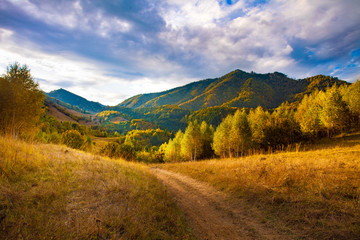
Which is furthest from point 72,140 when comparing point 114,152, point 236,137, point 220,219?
point 236,137

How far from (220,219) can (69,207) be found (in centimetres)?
539

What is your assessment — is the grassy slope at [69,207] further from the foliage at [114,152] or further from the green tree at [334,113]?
the green tree at [334,113]

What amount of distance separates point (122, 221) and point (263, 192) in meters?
6.50

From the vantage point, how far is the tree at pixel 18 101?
11.1m

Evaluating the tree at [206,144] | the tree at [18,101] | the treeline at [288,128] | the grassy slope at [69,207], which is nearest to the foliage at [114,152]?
the tree at [18,101]

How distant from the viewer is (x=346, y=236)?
12.4 feet

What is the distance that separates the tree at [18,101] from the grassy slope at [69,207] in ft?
24.0

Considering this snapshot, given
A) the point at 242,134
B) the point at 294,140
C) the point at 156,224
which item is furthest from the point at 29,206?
the point at 294,140

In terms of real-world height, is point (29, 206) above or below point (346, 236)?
above

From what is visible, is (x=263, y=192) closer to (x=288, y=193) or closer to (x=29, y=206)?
(x=288, y=193)

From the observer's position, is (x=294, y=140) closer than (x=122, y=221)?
No

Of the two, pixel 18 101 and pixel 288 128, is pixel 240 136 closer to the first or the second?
pixel 288 128

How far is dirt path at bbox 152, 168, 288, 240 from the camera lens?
483 cm

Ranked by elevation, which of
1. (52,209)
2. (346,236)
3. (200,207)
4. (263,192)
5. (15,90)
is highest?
(15,90)
